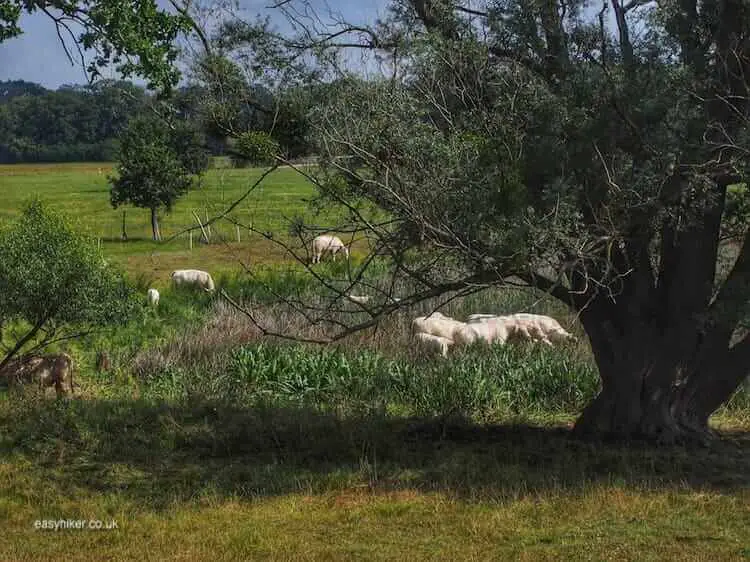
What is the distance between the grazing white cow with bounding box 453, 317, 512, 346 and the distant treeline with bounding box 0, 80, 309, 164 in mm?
5255

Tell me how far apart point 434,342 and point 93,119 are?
144 feet

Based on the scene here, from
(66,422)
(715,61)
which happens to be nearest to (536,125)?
(715,61)

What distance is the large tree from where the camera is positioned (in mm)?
7559

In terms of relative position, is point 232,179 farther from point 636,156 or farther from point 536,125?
point 636,156

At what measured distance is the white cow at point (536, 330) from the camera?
14.3 meters

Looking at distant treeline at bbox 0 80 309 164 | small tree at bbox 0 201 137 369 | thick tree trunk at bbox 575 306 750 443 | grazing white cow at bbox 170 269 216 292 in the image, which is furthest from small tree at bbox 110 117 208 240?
thick tree trunk at bbox 575 306 750 443

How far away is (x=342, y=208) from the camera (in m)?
8.98

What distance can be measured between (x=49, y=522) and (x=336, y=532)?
215cm

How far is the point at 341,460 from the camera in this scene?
922cm

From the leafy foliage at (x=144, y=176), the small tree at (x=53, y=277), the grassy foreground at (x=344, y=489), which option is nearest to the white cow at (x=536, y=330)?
the grassy foreground at (x=344, y=489)

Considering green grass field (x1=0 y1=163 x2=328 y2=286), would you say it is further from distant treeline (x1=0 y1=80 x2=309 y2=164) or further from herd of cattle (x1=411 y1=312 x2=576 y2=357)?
herd of cattle (x1=411 y1=312 x2=576 y2=357)

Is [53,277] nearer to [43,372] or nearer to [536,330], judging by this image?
[43,372]

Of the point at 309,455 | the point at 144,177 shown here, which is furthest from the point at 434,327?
the point at 144,177

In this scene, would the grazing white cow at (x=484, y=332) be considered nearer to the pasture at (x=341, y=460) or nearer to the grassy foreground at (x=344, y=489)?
the pasture at (x=341, y=460)
